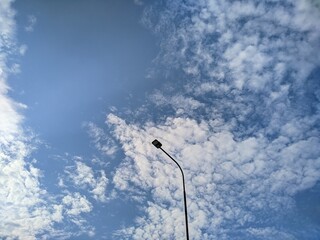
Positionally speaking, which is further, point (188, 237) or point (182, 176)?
point (182, 176)

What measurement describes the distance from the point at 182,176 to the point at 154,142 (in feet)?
7.68

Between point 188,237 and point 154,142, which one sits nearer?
point 188,237

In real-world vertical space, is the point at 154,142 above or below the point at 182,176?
above

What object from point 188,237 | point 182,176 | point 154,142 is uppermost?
point 154,142

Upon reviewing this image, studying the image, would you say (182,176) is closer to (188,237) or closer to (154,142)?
(154,142)

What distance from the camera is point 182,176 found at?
16781 millimetres

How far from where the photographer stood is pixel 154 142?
55.0ft

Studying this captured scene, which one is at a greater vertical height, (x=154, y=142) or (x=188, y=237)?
(x=154, y=142)

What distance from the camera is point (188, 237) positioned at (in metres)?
14.0

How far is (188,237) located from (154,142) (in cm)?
512

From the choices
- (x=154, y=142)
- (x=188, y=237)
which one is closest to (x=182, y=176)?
(x=154, y=142)

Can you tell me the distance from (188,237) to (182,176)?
140 inches
